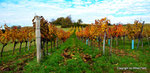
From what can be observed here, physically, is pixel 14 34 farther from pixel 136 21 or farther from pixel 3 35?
pixel 136 21

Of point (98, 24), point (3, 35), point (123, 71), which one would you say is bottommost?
point (123, 71)

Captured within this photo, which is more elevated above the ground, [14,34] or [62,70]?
[14,34]

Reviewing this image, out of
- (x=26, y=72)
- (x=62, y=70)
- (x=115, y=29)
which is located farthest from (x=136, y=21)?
(x=26, y=72)

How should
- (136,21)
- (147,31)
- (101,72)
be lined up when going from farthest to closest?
(147,31) < (136,21) < (101,72)

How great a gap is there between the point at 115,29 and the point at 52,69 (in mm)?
17299

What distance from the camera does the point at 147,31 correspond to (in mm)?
20156

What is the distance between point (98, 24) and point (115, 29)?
9.95m

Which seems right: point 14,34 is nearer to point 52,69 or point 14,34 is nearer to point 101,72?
point 52,69

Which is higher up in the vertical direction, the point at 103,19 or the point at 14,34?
the point at 103,19

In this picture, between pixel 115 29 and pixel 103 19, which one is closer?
pixel 103 19

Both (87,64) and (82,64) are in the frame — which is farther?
(87,64)

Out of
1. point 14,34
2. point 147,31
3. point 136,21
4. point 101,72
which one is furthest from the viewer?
point 147,31

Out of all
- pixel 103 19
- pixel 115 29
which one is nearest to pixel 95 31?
pixel 103 19

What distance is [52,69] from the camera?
5957mm
